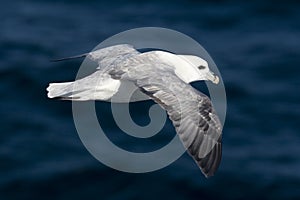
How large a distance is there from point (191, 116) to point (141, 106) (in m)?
2.51

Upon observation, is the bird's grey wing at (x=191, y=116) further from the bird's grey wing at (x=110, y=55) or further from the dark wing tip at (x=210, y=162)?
the bird's grey wing at (x=110, y=55)

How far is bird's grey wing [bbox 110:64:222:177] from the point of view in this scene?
9.12 metres

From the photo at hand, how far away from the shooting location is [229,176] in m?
10.9

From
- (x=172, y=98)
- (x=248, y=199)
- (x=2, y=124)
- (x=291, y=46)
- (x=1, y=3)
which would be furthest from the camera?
(x=1, y=3)

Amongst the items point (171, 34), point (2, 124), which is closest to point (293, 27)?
point (171, 34)

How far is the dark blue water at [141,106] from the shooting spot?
10.8 meters

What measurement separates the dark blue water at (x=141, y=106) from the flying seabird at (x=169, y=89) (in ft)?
3.74

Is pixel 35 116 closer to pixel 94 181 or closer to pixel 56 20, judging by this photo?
pixel 94 181

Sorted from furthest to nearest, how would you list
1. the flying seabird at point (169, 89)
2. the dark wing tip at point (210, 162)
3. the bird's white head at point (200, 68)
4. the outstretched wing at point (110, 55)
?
the outstretched wing at point (110, 55) < the bird's white head at point (200, 68) < the flying seabird at point (169, 89) < the dark wing tip at point (210, 162)

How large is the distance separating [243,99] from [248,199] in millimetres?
1690

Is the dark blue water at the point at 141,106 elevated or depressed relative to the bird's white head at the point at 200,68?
depressed

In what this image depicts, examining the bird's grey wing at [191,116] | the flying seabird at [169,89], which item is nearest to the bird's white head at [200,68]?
the flying seabird at [169,89]

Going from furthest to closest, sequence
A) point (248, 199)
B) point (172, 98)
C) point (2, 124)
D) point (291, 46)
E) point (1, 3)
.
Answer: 1. point (1, 3)
2. point (291, 46)
3. point (2, 124)
4. point (248, 199)
5. point (172, 98)

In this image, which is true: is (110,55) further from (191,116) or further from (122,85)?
(191,116)
